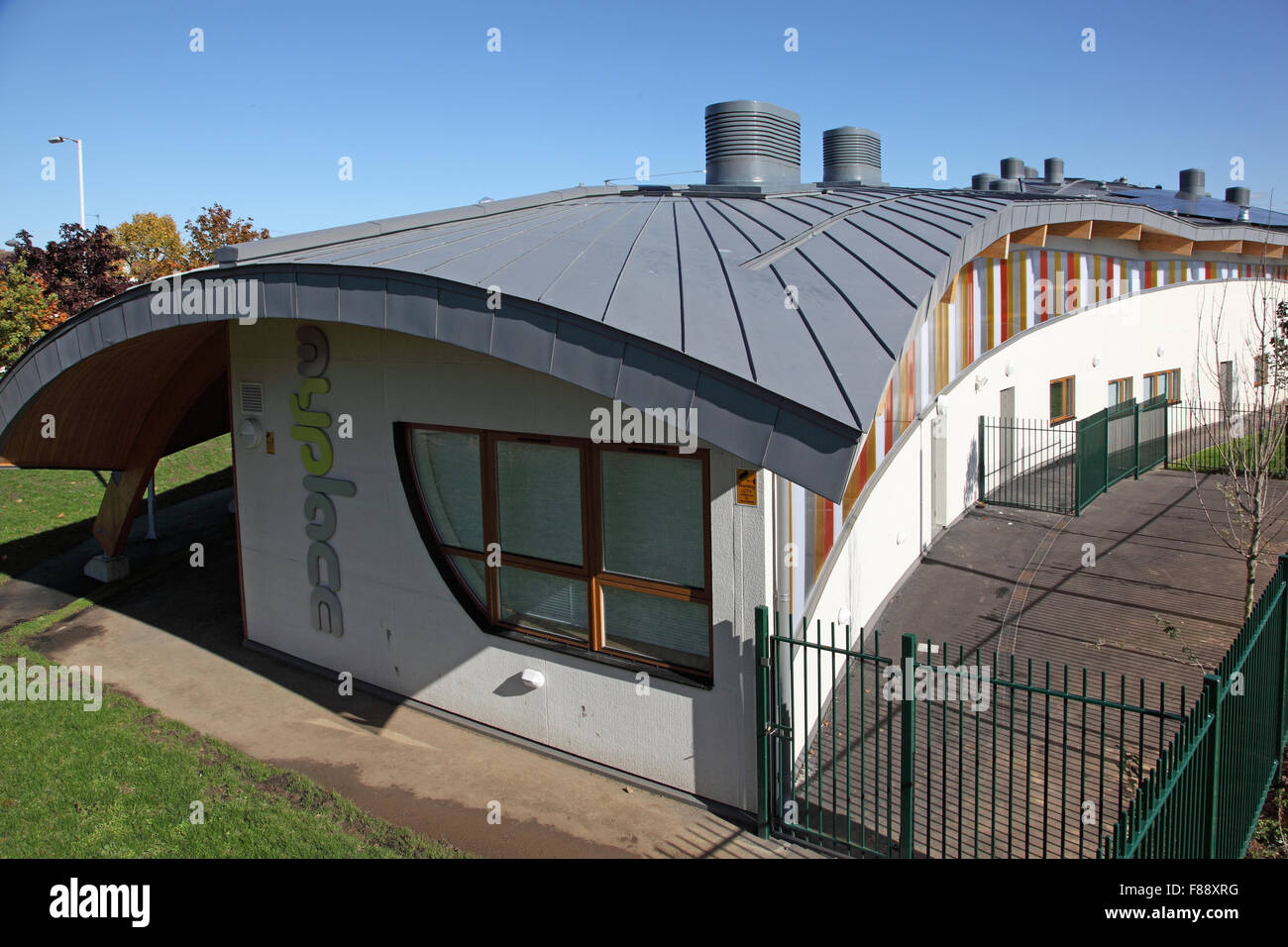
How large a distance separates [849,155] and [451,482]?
538 inches

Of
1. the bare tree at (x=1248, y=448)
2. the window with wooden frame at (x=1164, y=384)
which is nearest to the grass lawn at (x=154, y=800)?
the bare tree at (x=1248, y=448)

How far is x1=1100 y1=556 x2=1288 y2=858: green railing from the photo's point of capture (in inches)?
177

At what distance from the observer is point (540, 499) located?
7.98 metres

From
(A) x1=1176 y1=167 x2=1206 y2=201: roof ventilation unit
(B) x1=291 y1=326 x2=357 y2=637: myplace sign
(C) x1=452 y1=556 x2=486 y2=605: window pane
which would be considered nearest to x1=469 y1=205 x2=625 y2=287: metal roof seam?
(B) x1=291 y1=326 x2=357 y2=637: myplace sign

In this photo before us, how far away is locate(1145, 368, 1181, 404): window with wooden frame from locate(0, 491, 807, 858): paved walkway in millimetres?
17219

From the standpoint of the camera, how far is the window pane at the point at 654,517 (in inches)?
277

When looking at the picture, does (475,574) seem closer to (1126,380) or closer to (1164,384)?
(1126,380)

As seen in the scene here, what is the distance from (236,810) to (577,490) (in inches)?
143

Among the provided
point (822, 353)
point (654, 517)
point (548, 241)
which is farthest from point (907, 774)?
point (548, 241)

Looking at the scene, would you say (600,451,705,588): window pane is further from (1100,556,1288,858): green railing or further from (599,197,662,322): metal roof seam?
(1100,556,1288,858): green railing

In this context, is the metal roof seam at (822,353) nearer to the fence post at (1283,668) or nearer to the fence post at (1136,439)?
the fence post at (1283,668)
